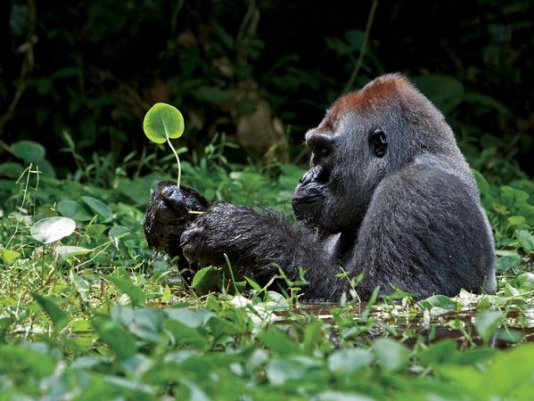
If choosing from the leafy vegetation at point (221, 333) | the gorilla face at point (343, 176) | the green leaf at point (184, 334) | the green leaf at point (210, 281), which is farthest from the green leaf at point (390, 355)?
the gorilla face at point (343, 176)

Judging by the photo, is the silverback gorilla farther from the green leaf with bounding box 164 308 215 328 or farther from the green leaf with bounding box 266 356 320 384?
the green leaf with bounding box 266 356 320 384

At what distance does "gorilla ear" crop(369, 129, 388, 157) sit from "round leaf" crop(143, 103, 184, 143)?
34.4 inches


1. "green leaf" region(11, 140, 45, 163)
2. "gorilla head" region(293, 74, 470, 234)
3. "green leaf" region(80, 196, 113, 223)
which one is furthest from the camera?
"green leaf" region(11, 140, 45, 163)

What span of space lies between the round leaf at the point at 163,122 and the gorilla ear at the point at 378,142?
875 mm

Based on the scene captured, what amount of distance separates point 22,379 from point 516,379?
119cm

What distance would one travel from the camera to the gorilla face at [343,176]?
4.94 metres

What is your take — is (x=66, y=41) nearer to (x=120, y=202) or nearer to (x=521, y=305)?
(x=120, y=202)

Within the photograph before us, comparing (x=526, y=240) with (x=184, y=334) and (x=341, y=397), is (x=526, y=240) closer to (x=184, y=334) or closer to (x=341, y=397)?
(x=184, y=334)

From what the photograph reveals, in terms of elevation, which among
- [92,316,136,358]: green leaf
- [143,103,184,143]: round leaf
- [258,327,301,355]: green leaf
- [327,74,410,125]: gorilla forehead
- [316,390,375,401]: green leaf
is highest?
[327,74,410,125]: gorilla forehead

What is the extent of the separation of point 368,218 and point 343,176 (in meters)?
0.35

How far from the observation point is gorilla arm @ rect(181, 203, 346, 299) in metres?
4.58

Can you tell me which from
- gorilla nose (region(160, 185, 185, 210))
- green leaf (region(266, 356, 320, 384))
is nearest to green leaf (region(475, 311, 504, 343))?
green leaf (region(266, 356, 320, 384))

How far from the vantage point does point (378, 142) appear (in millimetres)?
4945

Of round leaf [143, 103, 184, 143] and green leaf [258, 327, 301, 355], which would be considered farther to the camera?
round leaf [143, 103, 184, 143]
